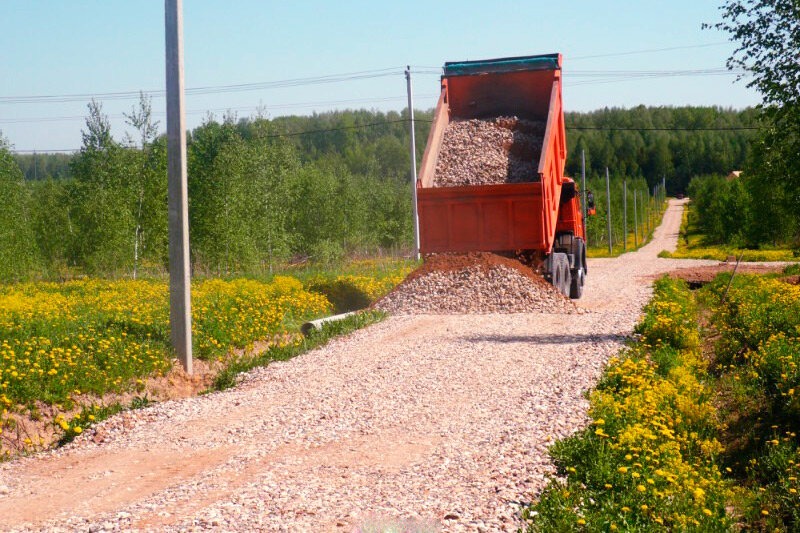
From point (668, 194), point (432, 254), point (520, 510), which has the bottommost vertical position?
point (520, 510)

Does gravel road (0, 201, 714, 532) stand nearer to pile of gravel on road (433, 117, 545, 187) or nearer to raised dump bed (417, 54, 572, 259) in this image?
raised dump bed (417, 54, 572, 259)

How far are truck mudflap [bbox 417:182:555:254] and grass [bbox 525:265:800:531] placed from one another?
5184 millimetres

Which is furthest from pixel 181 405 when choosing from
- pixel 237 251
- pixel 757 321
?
pixel 237 251

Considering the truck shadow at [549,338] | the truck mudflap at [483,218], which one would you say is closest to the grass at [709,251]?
the truck mudflap at [483,218]

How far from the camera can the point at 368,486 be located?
584 cm

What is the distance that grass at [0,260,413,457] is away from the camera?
343 inches

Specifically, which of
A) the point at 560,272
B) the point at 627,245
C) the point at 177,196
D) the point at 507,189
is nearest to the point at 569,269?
the point at 560,272

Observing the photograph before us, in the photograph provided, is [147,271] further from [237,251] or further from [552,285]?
[552,285]

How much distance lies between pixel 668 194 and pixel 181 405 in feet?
466

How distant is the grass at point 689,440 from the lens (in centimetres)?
506

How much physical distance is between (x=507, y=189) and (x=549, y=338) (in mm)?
4493

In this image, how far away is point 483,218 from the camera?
17.3 m

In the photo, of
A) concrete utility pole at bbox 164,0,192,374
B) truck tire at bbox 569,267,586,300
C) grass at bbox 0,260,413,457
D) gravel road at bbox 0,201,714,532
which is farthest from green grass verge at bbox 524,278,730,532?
truck tire at bbox 569,267,586,300

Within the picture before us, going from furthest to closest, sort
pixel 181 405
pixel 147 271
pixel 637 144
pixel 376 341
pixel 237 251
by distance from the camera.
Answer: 1. pixel 637 144
2. pixel 147 271
3. pixel 237 251
4. pixel 376 341
5. pixel 181 405
